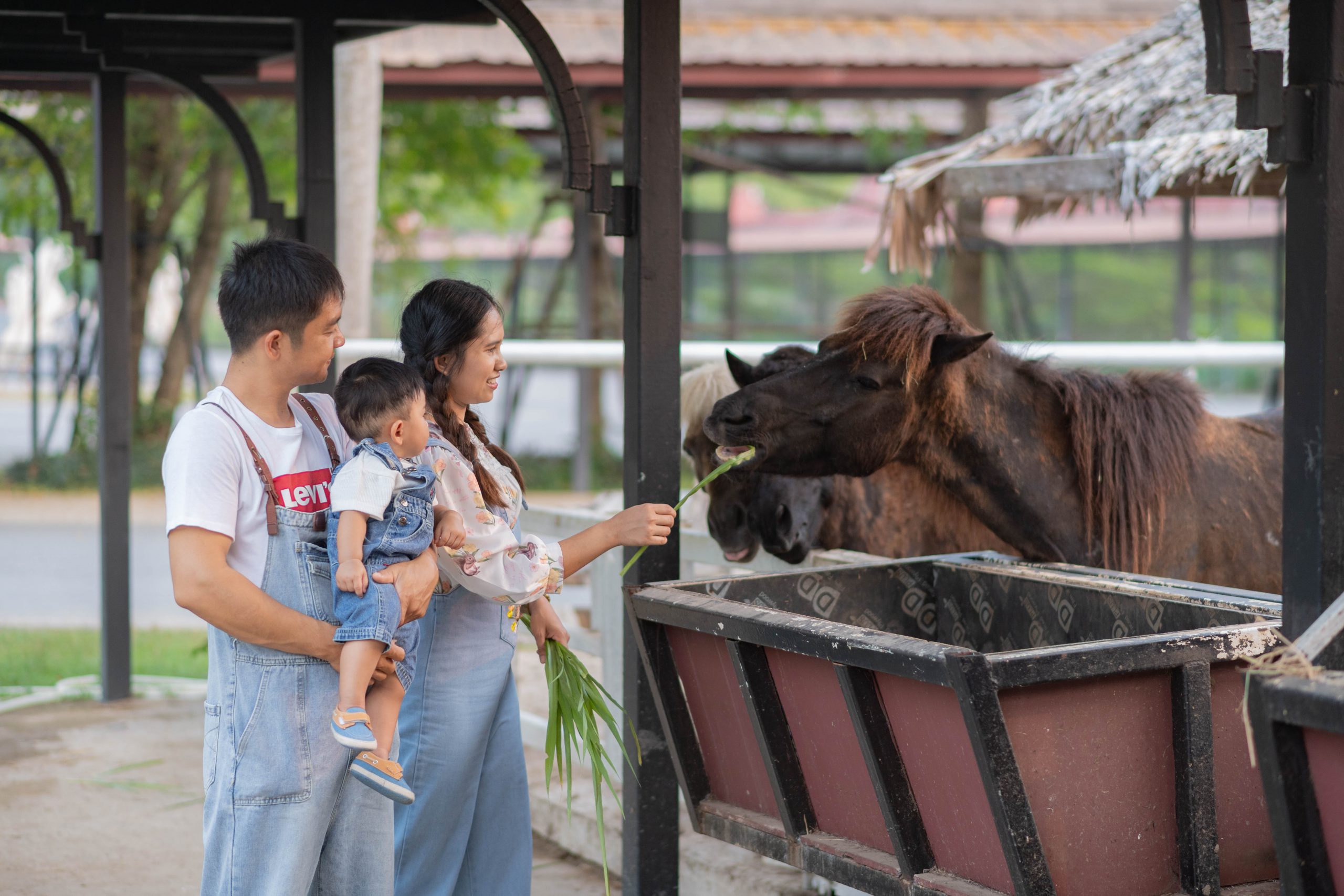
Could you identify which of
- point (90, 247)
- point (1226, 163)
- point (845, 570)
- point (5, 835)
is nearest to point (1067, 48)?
point (1226, 163)

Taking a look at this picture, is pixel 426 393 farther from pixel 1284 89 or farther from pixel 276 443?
pixel 1284 89

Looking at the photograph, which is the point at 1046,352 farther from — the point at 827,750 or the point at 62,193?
the point at 62,193

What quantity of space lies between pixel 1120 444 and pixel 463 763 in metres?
2.10

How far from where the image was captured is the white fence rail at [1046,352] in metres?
5.04

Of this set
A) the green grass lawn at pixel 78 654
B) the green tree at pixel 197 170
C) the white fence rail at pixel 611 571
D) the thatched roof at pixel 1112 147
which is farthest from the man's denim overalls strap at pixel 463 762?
the green tree at pixel 197 170

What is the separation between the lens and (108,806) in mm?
4809

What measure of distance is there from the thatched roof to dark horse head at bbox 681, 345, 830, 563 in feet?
5.84

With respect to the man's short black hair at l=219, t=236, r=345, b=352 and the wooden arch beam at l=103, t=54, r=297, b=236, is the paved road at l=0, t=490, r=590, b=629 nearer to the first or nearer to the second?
the wooden arch beam at l=103, t=54, r=297, b=236

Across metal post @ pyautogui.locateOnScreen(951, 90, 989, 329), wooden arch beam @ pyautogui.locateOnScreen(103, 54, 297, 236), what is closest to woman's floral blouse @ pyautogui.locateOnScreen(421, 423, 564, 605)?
wooden arch beam @ pyautogui.locateOnScreen(103, 54, 297, 236)

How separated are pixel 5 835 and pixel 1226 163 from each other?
4.76 metres

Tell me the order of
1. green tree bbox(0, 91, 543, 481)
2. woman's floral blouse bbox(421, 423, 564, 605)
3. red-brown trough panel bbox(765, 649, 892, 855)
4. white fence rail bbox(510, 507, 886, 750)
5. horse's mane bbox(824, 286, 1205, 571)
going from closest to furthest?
red-brown trough panel bbox(765, 649, 892, 855), woman's floral blouse bbox(421, 423, 564, 605), horse's mane bbox(824, 286, 1205, 571), white fence rail bbox(510, 507, 886, 750), green tree bbox(0, 91, 543, 481)

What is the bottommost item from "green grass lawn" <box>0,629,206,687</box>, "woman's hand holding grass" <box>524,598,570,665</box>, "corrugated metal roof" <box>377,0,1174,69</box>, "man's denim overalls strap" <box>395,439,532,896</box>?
"green grass lawn" <box>0,629,206,687</box>

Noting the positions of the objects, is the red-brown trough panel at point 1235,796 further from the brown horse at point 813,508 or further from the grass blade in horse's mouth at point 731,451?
the brown horse at point 813,508

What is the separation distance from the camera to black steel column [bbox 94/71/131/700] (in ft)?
19.8
